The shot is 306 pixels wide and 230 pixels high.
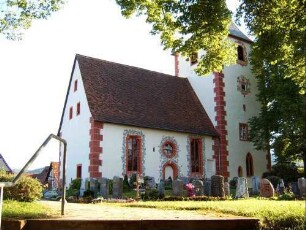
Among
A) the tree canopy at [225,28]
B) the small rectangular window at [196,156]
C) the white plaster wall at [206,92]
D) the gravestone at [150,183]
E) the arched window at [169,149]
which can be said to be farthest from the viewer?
the white plaster wall at [206,92]

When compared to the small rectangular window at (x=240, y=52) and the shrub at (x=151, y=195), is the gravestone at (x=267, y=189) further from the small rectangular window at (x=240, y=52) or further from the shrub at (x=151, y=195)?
the small rectangular window at (x=240, y=52)

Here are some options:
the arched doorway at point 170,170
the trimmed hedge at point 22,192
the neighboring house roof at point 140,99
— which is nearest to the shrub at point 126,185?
the arched doorway at point 170,170

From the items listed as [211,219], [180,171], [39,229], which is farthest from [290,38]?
[180,171]

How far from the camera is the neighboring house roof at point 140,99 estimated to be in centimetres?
2516

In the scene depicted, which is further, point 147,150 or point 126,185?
point 147,150

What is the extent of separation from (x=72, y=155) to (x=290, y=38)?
18.5 m

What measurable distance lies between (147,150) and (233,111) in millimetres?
8942

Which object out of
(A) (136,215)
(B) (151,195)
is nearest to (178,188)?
(B) (151,195)

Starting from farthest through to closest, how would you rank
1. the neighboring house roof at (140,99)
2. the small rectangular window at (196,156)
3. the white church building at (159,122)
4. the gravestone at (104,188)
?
the small rectangular window at (196,156) < the neighboring house roof at (140,99) < the white church building at (159,122) < the gravestone at (104,188)

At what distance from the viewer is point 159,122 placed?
2658 centimetres

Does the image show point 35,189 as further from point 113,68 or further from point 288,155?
point 288,155

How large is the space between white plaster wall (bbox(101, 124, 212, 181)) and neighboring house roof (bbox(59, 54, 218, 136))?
514 millimetres

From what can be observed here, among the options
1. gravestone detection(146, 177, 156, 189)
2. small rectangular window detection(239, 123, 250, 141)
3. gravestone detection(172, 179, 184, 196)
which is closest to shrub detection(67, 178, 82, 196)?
gravestone detection(146, 177, 156, 189)

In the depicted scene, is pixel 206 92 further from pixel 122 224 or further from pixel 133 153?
pixel 122 224
